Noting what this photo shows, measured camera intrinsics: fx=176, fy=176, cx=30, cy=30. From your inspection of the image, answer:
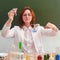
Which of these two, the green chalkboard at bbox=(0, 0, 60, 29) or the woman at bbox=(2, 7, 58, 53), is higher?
the green chalkboard at bbox=(0, 0, 60, 29)

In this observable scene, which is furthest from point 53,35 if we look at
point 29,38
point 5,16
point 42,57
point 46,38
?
point 5,16

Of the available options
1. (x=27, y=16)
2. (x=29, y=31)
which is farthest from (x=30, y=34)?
(x=27, y=16)

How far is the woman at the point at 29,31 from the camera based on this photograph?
1.58 m

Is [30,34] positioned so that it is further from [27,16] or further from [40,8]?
[40,8]

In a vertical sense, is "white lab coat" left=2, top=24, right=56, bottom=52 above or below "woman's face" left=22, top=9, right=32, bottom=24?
below

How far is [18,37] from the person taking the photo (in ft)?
5.32

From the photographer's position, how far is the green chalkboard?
5.77 ft

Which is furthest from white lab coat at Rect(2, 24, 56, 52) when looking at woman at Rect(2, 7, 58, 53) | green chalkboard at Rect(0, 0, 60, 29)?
green chalkboard at Rect(0, 0, 60, 29)

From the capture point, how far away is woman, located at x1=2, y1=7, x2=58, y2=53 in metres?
1.58

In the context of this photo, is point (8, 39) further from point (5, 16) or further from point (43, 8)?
point (43, 8)

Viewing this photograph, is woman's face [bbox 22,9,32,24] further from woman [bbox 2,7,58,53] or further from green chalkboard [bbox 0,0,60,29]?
green chalkboard [bbox 0,0,60,29]

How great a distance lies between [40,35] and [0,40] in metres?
0.41

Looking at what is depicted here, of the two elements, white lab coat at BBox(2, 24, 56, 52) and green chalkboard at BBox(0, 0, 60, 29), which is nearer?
white lab coat at BBox(2, 24, 56, 52)

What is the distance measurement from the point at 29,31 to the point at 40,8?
0.29 m
